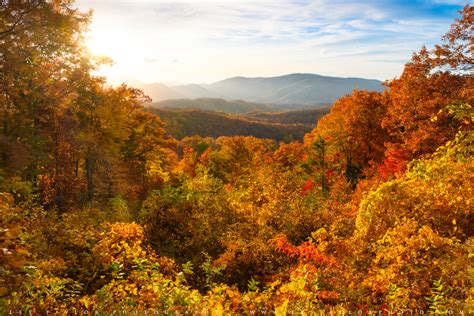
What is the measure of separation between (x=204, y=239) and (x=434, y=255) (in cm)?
932

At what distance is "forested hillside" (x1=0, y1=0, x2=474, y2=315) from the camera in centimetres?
716

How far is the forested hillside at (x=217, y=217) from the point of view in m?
7.16

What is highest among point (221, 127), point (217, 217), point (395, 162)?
point (395, 162)

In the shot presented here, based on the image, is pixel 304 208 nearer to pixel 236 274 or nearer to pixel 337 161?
pixel 236 274

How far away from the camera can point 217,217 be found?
16734 millimetres

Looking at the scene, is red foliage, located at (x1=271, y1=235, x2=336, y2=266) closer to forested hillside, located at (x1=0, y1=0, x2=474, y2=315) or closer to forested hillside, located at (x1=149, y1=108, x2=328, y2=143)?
forested hillside, located at (x1=0, y1=0, x2=474, y2=315)

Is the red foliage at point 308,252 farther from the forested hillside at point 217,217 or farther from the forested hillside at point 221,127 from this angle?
the forested hillside at point 221,127

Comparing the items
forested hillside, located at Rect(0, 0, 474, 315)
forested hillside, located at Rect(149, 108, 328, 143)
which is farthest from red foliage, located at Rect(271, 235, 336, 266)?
forested hillside, located at Rect(149, 108, 328, 143)

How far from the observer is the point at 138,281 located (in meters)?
8.67

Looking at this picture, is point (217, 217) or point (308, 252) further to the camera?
point (217, 217)

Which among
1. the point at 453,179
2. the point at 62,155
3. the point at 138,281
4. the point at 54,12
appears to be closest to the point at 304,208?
the point at 453,179

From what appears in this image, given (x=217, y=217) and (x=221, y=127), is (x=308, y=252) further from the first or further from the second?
(x=221, y=127)

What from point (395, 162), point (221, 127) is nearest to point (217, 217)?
point (395, 162)

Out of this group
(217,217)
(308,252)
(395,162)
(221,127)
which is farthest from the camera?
(221,127)
